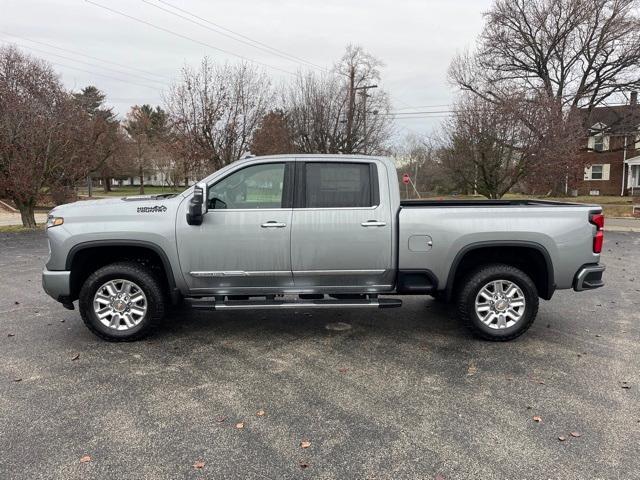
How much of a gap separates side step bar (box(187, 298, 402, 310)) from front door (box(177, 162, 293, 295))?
0.49 feet

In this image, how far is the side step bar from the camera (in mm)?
4797

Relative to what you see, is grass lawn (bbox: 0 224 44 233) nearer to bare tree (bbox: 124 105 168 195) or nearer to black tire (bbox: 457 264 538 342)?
black tire (bbox: 457 264 538 342)

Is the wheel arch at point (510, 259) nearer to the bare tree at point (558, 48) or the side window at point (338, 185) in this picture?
the side window at point (338, 185)

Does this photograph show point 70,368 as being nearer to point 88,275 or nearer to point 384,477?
point 88,275

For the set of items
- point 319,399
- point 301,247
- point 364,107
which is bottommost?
point 319,399

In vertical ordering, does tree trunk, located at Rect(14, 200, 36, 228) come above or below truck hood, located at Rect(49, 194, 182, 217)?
below

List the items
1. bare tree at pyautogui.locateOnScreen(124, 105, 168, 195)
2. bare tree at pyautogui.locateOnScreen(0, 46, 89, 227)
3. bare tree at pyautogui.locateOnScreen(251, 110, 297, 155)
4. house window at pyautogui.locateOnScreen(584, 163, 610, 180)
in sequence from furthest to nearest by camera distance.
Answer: bare tree at pyautogui.locateOnScreen(124, 105, 168, 195), house window at pyautogui.locateOnScreen(584, 163, 610, 180), bare tree at pyautogui.locateOnScreen(251, 110, 297, 155), bare tree at pyautogui.locateOnScreen(0, 46, 89, 227)

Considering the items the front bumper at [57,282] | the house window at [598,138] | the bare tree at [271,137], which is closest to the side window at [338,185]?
the front bumper at [57,282]

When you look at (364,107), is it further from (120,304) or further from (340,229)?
(120,304)

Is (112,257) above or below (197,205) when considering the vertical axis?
below

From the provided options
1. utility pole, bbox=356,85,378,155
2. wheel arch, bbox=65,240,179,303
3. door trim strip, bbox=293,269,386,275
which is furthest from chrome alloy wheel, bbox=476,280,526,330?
utility pole, bbox=356,85,378,155

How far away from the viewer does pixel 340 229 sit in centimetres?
486

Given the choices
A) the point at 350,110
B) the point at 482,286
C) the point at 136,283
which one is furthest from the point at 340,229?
the point at 350,110

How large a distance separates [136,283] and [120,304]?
0.28 meters
